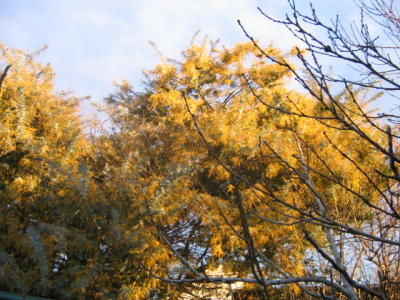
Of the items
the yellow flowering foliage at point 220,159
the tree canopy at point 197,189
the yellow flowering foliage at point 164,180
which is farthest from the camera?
the yellow flowering foliage at point 220,159

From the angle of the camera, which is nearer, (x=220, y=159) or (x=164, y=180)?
(x=164, y=180)

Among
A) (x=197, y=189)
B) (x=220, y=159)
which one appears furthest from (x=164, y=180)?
(x=197, y=189)

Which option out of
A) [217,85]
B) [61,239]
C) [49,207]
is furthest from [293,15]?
[217,85]

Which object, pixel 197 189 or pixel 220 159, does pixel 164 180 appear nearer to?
pixel 220 159

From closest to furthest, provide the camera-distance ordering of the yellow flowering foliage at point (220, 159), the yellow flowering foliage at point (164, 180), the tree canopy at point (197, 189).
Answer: the tree canopy at point (197, 189) → the yellow flowering foliage at point (164, 180) → the yellow flowering foliage at point (220, 159)

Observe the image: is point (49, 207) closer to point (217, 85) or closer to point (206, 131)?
point (206, 131)

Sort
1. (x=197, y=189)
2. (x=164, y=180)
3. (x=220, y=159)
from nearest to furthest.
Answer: (x=164, y=180) < (x=220, y=159) < (x=197, y=189)

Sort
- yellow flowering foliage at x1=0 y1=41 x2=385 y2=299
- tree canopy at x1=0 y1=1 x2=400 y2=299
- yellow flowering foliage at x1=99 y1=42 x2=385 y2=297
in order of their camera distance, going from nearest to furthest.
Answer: tree canopy at x1=0 y1=1 x2=400 y2=299 < yellow flowering foliage at x1=0 y1=41 x2=385 y2=299 < yellow flowering foliage at x1=99 y1=42 x2=385 y2=297

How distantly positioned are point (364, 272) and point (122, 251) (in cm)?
258

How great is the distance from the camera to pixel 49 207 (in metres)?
4.62

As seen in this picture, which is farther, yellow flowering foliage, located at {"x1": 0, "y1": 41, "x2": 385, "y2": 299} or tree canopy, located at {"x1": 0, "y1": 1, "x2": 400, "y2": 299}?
yellow flowering foliage, located at {"x1": 0, "y1": 41, "x2": 385, "y2": 299}

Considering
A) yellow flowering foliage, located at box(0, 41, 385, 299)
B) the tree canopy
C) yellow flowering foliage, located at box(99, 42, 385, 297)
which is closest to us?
the tree canopy

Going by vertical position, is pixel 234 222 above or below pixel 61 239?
above

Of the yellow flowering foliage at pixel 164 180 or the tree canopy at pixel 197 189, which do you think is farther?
the yellow flowering foliage at pixel 164 180
